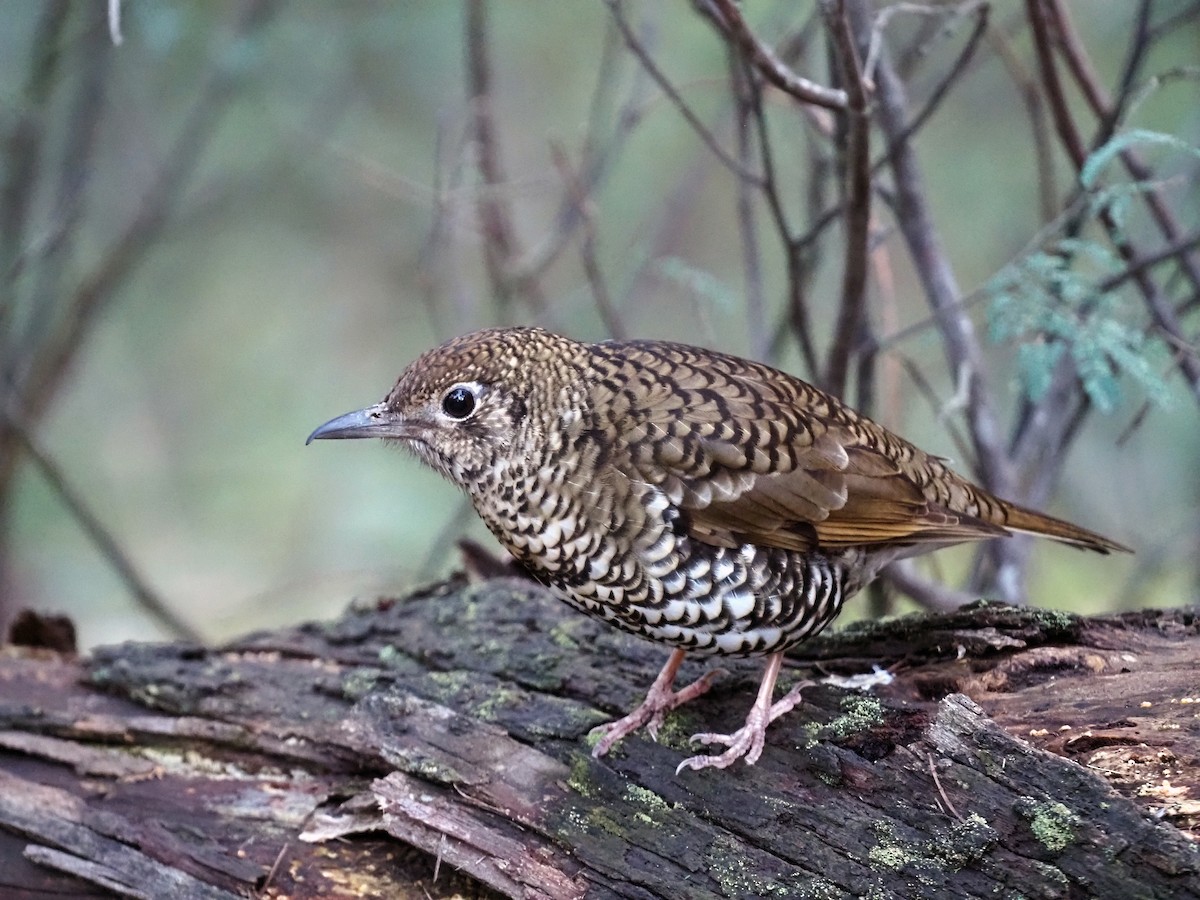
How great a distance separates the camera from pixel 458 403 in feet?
10.2

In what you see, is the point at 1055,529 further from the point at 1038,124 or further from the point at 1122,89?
the point at 1038,124

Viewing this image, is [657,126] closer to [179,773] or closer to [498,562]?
[498,562]

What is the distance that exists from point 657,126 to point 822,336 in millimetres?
1742

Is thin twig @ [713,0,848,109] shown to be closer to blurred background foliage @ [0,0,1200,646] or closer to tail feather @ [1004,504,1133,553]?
blurred background foliage @ [0,0,1200,646]

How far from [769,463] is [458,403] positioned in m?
0.85

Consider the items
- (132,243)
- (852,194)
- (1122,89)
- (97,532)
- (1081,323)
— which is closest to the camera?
(852,194)

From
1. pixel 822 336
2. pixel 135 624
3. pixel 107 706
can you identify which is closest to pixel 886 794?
pixel 107 706

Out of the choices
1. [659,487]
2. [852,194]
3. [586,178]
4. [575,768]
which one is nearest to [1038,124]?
[852,194]

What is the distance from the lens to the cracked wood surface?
2.64 m

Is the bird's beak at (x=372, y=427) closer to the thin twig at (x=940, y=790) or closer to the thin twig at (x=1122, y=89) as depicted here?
the thin twig at (x=940, y=790)

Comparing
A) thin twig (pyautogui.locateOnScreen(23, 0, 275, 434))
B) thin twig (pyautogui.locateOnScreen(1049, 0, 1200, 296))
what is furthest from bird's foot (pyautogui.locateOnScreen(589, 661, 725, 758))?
thin twig (pyautogui.locateOnScreen(23, 0, 275, 434))

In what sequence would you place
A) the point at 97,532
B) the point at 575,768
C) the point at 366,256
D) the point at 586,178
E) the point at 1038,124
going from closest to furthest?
the point at 575,768, the point at 1038,124, the point at 97,532, the point at 586,178, the point at 366,256

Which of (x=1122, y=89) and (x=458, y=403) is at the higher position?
(x=1122, y=89)

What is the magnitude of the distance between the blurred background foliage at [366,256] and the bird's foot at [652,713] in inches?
56.1
